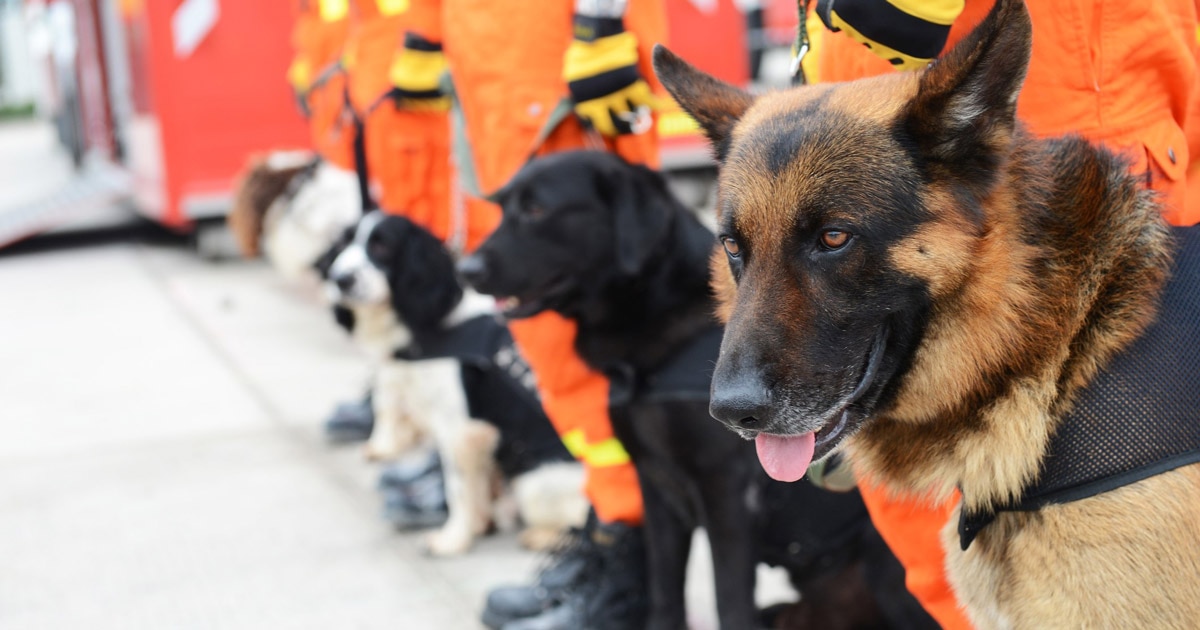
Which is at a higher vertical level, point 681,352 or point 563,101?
point 563,101

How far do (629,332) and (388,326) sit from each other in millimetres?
1753

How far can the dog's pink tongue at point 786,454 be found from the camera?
1661mm

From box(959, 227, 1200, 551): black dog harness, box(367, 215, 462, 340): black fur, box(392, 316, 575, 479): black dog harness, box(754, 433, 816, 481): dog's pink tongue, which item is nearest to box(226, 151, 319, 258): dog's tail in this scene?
box(367, 215, 462, 340): black fur

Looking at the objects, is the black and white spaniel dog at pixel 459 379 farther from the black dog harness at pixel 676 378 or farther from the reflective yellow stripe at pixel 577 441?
the black dog harness at pixel 676 378

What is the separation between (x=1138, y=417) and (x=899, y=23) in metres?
0.70

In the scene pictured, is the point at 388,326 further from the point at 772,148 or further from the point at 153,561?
the point at 772,148

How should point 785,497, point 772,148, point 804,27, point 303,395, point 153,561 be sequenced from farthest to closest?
point 303,395
point 153,561
point 785,497
point 804,27
point 772,148

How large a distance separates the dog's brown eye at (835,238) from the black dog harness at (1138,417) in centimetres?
42

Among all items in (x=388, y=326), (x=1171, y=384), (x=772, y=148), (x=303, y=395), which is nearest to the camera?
A: (x=1171, y=384)

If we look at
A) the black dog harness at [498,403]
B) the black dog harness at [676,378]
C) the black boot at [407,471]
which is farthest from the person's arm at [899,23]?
the black boot at [407,471]

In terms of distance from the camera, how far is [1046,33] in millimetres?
1775

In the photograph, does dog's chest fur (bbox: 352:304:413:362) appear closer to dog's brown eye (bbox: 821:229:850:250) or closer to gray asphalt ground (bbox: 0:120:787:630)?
gray asphalt ground (bbox: 0:120:787:630)

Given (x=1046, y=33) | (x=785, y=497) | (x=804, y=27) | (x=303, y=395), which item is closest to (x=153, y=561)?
(x=303, y=395)

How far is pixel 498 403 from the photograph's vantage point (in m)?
4.09
